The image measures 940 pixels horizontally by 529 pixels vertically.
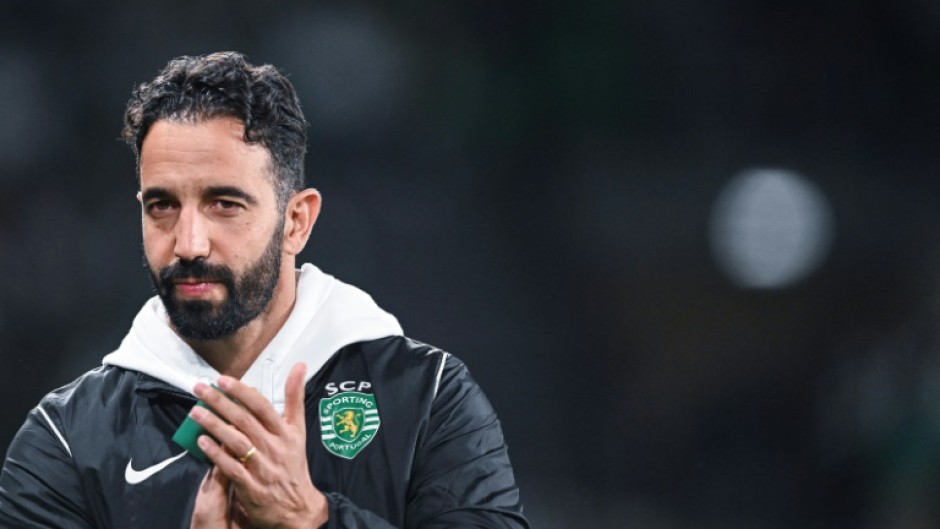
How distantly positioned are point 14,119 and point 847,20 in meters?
2.39

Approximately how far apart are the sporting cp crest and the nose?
287 mm

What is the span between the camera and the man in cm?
163

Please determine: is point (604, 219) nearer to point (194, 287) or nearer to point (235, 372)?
point (235, 372)

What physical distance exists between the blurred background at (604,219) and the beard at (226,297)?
156 cm

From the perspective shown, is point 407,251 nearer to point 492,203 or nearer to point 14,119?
point 492,203

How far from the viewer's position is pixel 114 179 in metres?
3.38

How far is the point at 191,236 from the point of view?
160 cm

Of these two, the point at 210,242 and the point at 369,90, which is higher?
the point at 369,90

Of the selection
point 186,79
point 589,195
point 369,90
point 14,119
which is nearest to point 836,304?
point 589,195

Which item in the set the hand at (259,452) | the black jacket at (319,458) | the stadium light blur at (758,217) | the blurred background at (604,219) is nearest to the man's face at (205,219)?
the black jacket at (319,458)

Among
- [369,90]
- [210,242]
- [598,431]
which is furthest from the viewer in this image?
[369,90]

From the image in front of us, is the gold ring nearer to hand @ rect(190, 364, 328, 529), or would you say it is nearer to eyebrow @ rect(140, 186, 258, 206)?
hand @ rect(190, 364, 328, 529)

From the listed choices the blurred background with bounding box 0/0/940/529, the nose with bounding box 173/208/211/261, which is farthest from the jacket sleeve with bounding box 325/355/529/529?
the blurred background with bounding box 0/0/940/529

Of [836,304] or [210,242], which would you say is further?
[836,304]
